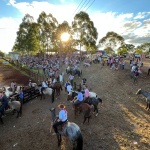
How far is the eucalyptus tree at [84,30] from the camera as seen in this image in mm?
39250

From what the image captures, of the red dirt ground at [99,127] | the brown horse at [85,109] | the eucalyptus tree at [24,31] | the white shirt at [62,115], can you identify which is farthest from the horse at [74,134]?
the eucalyptus tree at [24,31]

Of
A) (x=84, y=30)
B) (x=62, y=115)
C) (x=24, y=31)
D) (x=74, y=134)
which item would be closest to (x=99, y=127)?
(x=74, y=134)

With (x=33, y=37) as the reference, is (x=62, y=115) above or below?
below

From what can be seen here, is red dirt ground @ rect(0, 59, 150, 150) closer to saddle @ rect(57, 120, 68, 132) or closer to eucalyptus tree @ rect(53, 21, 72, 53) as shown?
saddle @ rect(57, 120, 68, 132)

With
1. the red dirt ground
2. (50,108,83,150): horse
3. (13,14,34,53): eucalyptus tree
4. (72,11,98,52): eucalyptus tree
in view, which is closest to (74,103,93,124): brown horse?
the red dirt ground

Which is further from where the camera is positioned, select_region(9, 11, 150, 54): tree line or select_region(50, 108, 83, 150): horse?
select_region(9, 11, 150, 54): tree line

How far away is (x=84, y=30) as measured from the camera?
39781 millimetres

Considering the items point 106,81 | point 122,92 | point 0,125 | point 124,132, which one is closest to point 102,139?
point 124,132

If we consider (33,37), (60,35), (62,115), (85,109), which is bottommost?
(85,109)

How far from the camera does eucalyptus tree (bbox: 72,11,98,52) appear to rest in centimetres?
3925

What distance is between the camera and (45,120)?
33.7ft

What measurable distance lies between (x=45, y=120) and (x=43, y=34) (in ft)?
129

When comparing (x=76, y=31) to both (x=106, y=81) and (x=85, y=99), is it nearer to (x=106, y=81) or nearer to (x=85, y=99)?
(x=106, y=81)

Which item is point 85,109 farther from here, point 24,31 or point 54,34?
point 24,31
